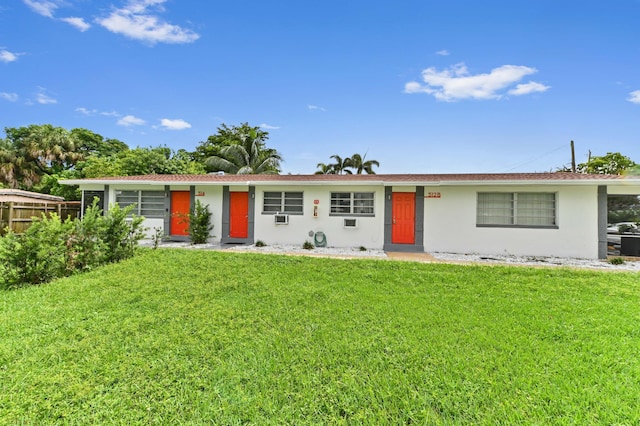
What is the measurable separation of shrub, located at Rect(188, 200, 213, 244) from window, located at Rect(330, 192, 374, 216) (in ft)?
16.7

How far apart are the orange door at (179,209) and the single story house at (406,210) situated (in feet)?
0.14

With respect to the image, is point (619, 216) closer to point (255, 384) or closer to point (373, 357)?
point (373, 357)

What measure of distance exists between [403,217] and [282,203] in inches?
184

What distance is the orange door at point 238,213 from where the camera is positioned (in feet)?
36.4

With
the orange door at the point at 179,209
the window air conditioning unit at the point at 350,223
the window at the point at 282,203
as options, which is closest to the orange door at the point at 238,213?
the window at the point at 282,203

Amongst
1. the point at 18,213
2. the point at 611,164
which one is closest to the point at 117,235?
the point at 18,213

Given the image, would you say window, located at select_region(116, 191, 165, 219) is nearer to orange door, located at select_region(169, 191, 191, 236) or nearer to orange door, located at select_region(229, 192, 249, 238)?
orange door, located at select_region(169, 191, 191, 236)

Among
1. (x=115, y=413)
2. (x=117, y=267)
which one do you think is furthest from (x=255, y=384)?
(x=117, y=267)

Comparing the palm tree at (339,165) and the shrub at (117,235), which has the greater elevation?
the palm tree at (339,165)

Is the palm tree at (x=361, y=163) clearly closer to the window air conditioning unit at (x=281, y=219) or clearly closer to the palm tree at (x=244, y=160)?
the palm tree at (x=244, y=160)

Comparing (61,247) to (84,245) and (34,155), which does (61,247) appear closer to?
(84,245)

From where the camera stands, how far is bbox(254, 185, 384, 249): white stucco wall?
10094 millimetres

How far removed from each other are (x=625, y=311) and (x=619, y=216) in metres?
17.4

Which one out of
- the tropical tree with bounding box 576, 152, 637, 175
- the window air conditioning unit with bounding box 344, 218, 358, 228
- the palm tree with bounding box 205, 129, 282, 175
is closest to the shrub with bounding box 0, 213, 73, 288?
the window air conditioning unit with bounding box 344, 218, 358, 228
